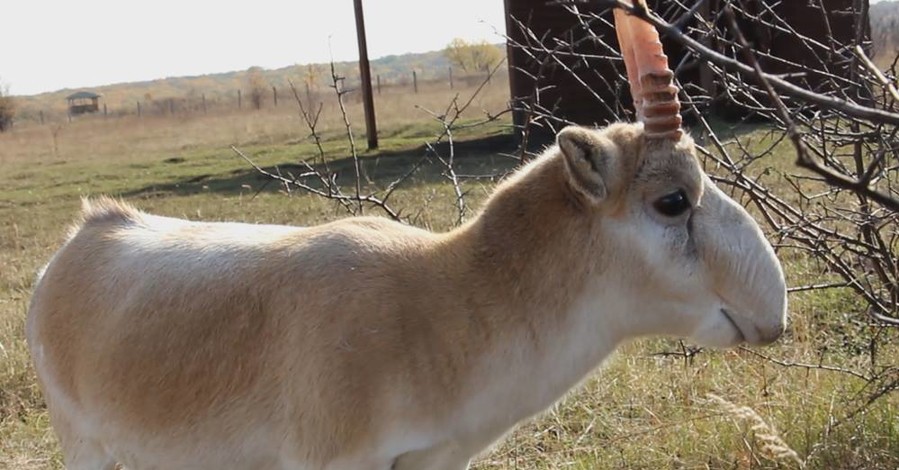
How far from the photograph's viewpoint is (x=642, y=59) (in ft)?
11.4

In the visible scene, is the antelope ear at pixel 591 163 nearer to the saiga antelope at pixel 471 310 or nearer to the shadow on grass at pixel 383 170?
the saiga antelope at pixel 471 310

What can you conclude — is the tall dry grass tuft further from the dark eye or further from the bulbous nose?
the dark eye

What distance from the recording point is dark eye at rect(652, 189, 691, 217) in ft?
11.5

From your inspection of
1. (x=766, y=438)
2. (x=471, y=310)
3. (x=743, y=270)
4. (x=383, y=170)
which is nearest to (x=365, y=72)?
(x=383, y=170)

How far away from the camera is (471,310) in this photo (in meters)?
3.60

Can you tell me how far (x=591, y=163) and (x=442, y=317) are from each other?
723 mm

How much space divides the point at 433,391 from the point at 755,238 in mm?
1192

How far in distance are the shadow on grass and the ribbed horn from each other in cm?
1414

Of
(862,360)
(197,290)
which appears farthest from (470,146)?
(197,290)

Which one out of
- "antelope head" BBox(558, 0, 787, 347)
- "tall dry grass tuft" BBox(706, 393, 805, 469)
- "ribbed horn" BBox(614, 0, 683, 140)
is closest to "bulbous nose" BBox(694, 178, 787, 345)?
"antelope head" BBox(558, 0, 787, 347)

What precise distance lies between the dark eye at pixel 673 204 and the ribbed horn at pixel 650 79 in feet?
0.66

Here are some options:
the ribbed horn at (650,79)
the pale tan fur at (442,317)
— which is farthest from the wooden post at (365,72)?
the ribbed horn at (650,79)

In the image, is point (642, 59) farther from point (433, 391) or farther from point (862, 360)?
point (862, 360)

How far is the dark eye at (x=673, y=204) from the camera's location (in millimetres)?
3518
